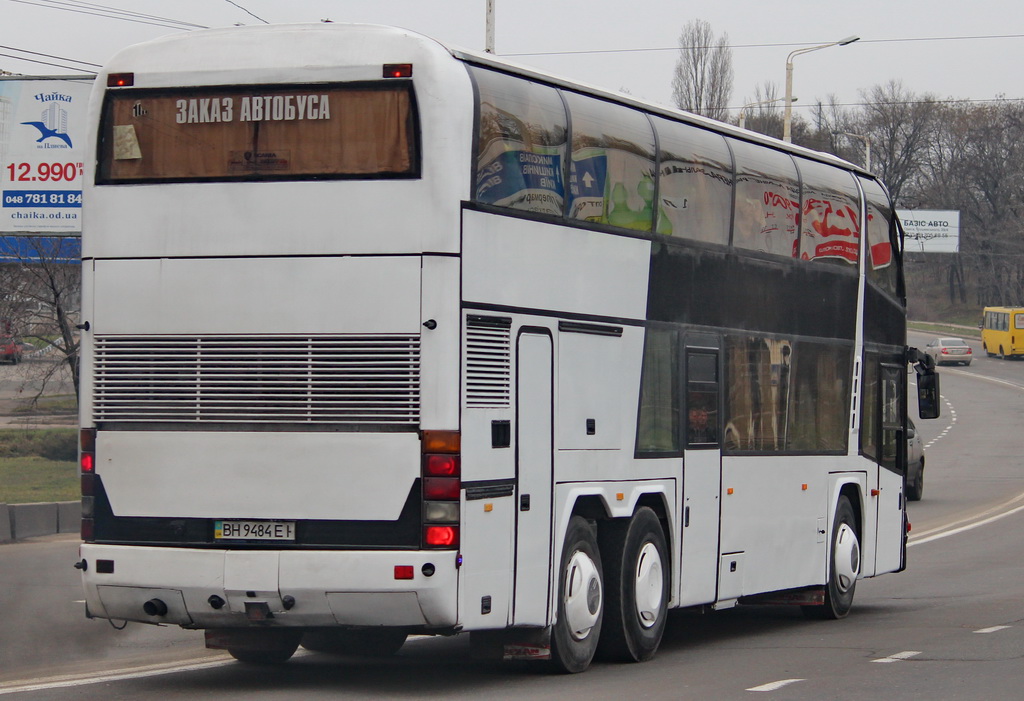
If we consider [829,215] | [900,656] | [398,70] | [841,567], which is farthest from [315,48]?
[841,567]

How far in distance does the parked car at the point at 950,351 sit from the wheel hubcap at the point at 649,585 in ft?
235

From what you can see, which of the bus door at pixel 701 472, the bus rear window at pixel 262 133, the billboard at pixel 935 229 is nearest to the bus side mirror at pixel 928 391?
the bus door at pixel 701 472

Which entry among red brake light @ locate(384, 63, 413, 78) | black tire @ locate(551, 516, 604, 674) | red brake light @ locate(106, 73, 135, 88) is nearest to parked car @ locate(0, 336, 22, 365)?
red brake light @ locate(106, 73, 135, 88)

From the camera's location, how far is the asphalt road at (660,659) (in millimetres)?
9398

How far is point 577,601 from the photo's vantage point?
400 inches

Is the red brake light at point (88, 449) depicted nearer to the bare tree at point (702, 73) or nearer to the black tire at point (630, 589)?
the black tire at point (630, 589)

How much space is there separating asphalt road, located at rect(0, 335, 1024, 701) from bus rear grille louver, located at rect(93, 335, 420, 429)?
5.27 feet

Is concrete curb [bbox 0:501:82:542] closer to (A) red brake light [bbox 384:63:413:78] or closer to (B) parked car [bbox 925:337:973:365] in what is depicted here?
(A) red brake light [bbox 384:63:413:78]

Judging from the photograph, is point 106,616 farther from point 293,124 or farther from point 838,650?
point 838,650

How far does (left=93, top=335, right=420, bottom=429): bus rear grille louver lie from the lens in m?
8.90

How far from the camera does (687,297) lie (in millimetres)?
11828

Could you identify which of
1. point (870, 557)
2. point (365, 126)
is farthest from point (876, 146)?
point (365, 126)

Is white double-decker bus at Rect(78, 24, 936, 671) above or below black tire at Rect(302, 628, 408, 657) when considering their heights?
above

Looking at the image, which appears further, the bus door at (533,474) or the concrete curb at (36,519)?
the concrete curb at (36,519)
